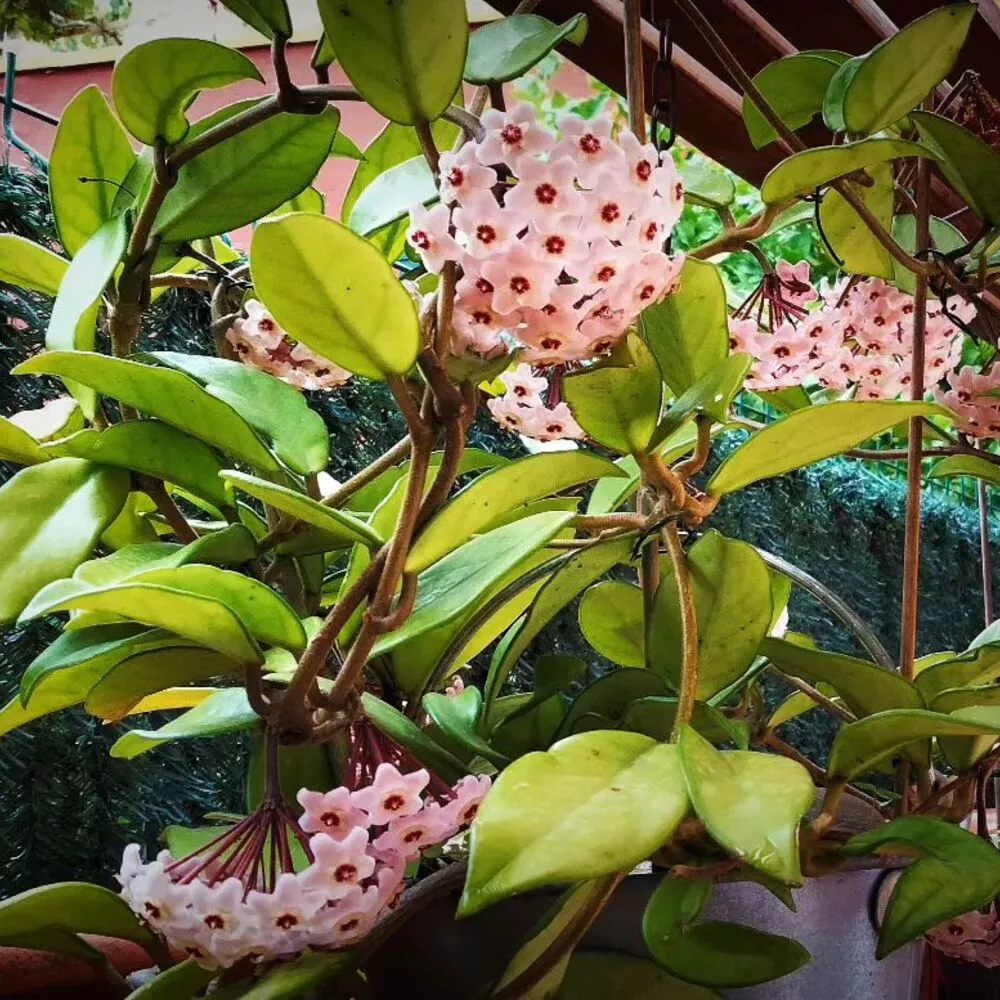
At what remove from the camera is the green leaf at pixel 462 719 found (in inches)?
19.0

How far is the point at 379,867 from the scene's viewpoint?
1.38 feet

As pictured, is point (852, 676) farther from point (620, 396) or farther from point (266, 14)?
point (266, 14)

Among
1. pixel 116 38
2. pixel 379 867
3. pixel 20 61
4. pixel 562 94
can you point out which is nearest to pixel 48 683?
pixel 379 867

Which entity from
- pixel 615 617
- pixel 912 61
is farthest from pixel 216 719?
pixel 912 61

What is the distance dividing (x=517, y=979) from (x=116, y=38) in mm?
1992

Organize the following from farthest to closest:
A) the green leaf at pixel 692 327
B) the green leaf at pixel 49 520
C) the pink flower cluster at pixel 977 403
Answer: the pink flower cluster at pixel 977 403 < the green leaf at pixel 692 327 < the green leaf at pixel 49 520

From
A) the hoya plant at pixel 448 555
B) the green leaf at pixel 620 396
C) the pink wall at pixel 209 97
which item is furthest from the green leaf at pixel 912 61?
the pink wall at pixel 209 97

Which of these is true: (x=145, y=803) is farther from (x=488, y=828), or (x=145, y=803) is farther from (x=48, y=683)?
(x=488, y=828)

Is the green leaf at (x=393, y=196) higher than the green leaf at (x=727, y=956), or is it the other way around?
the green leaf at (x=393, y=196)

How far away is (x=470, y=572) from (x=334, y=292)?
0.42ft

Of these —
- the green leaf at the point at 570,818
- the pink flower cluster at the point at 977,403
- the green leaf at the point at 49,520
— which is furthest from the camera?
the pink flower cluster at the point at 977,403

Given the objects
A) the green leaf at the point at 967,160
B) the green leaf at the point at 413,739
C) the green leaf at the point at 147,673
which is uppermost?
the green leaf at the point at 967,160

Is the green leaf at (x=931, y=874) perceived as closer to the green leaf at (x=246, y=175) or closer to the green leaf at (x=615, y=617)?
the green leaf at (x=615, y=617)

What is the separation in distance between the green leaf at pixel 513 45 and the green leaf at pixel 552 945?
36cm
